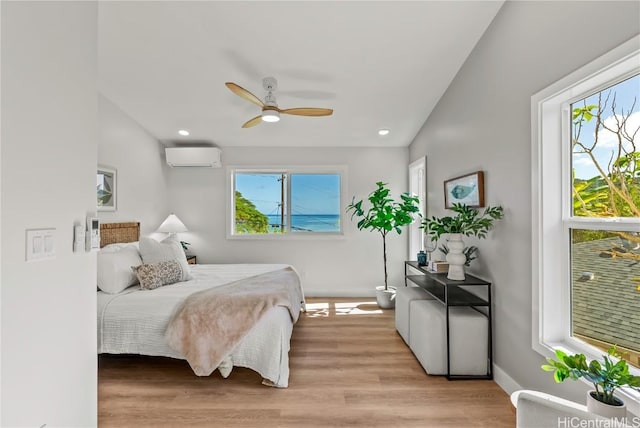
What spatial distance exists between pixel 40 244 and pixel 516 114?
2741 mm

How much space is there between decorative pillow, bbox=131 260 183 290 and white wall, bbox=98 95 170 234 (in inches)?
42.6

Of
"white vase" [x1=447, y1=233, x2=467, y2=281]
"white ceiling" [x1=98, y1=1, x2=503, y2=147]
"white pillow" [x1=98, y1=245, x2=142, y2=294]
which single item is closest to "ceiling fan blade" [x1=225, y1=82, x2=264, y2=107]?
"white ceiling" [x1=98, y1=1, x2=503, y2=147]

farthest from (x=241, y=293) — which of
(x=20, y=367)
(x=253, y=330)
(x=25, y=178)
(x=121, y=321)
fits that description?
(x=25, y=178)

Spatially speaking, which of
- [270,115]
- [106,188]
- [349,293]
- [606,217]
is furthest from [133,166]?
[606,217]

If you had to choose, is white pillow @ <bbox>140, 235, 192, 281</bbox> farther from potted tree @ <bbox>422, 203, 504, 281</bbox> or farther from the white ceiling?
potted tree @ <bbox>422, 203, 504, 281</bbox>

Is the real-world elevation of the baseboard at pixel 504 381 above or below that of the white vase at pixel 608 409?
below

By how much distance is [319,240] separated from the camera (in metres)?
4.84

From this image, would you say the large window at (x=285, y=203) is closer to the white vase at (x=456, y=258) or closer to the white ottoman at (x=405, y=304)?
the white ottoman at (x=405, y=304)

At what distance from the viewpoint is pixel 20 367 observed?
1.10m

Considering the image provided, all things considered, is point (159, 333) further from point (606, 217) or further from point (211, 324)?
point (606, 217)

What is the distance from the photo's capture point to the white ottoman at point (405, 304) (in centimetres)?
301

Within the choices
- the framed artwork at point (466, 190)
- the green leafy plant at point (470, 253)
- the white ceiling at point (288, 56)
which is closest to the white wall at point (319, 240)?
the white ceiling at point (288, 56)

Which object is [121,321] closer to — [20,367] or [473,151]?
[20,367]

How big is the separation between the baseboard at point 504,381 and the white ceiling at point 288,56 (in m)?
2.64
